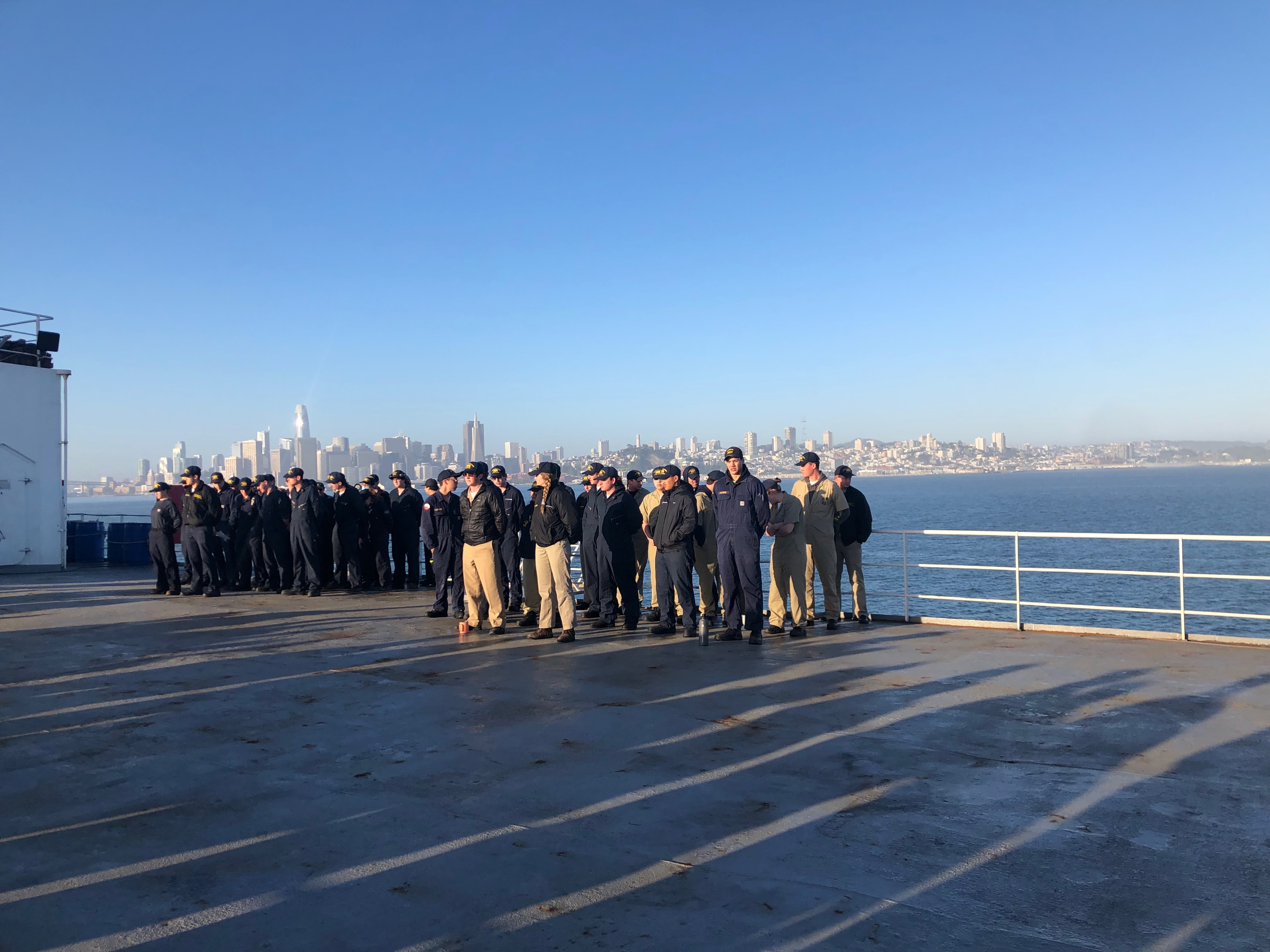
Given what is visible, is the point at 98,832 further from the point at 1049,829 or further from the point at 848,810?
the point at 1049,829

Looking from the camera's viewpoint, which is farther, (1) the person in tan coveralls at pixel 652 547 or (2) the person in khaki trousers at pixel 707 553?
(2) the person in khaki trousers at pixel 707 553

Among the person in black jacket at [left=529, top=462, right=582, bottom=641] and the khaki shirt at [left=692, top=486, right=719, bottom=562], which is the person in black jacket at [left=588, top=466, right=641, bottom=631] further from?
the khaki shirt at [left=692, top=486, right=719, bottom=562]

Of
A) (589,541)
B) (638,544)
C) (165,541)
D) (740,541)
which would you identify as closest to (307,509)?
(165,541)

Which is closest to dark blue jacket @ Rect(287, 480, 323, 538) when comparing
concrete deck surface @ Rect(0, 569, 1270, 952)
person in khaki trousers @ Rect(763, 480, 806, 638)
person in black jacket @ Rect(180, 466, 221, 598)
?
person in black jacket @ Rect(180, 466, 221, 598)

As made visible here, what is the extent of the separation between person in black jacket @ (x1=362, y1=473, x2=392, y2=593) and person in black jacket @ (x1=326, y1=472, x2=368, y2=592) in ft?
0.37

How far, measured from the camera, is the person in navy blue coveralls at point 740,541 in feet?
30.1

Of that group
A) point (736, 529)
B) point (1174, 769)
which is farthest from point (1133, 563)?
point (1174, 769)

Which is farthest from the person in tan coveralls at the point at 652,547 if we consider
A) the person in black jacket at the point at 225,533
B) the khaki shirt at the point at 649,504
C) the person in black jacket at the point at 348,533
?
the person in black jacket at the point at 225,533

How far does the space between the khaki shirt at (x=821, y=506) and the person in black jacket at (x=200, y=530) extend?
912 cm

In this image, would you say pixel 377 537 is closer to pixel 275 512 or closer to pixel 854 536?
pixel 275 512

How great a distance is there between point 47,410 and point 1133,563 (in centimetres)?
4226

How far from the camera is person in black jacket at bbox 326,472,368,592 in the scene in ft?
44.0

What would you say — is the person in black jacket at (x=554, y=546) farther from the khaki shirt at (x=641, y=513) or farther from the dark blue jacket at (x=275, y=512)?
the dark blue jacket at (x=275, y=512)

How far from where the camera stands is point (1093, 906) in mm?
3295
